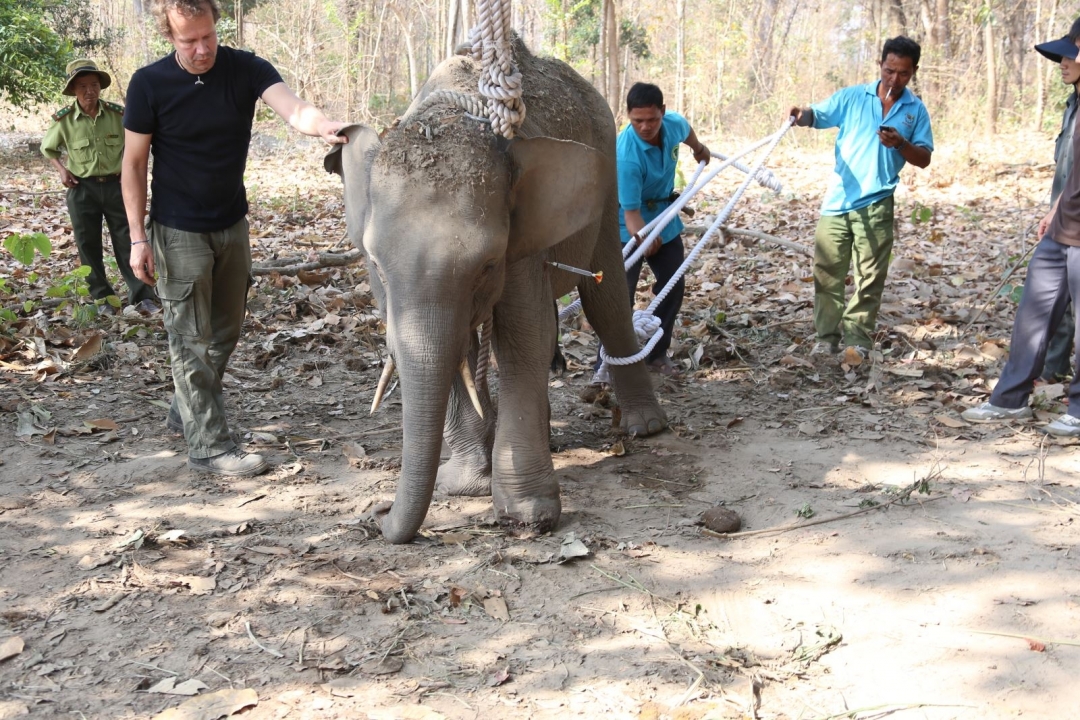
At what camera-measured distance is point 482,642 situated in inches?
137

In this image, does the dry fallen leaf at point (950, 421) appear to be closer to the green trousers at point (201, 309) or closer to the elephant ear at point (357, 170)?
the elephant ear at point (357, 170)

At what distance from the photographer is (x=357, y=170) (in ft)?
12.9

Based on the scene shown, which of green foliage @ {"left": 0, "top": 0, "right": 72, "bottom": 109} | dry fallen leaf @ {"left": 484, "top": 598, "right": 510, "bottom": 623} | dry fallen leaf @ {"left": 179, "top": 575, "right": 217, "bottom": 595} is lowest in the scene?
dry fallen leaf @ {"left": 484, "top": 598, "right": 510, "bottom": 623}

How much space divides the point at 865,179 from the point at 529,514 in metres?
3.93

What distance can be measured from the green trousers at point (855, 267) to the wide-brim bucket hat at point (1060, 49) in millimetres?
1383

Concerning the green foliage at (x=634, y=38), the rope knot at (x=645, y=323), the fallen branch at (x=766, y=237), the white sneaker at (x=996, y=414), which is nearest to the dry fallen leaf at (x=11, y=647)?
the rope knot at (x=645, y=323)

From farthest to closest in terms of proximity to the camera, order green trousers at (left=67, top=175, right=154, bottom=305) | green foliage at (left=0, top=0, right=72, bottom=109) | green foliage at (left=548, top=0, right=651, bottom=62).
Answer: green foliage at (left=548, top=0, right=651, bottom=62), green foliage at (left=0, top=0, right=72, bottom=109), green trousers at (left=67, top=175, right=154, bottom=305)

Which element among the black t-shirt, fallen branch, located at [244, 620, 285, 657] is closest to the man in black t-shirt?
the black t-shirt

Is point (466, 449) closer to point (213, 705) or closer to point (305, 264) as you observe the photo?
point (213, 705)

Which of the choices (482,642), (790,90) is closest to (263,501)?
(482,642)

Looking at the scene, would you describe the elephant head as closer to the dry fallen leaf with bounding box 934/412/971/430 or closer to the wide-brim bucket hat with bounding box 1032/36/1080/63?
the dry fallen leaf with bounding box 934/412/971/430

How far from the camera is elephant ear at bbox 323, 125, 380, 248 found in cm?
386

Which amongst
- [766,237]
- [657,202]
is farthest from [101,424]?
[766,237]

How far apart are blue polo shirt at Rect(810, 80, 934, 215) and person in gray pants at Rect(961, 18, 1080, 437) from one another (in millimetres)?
1049
